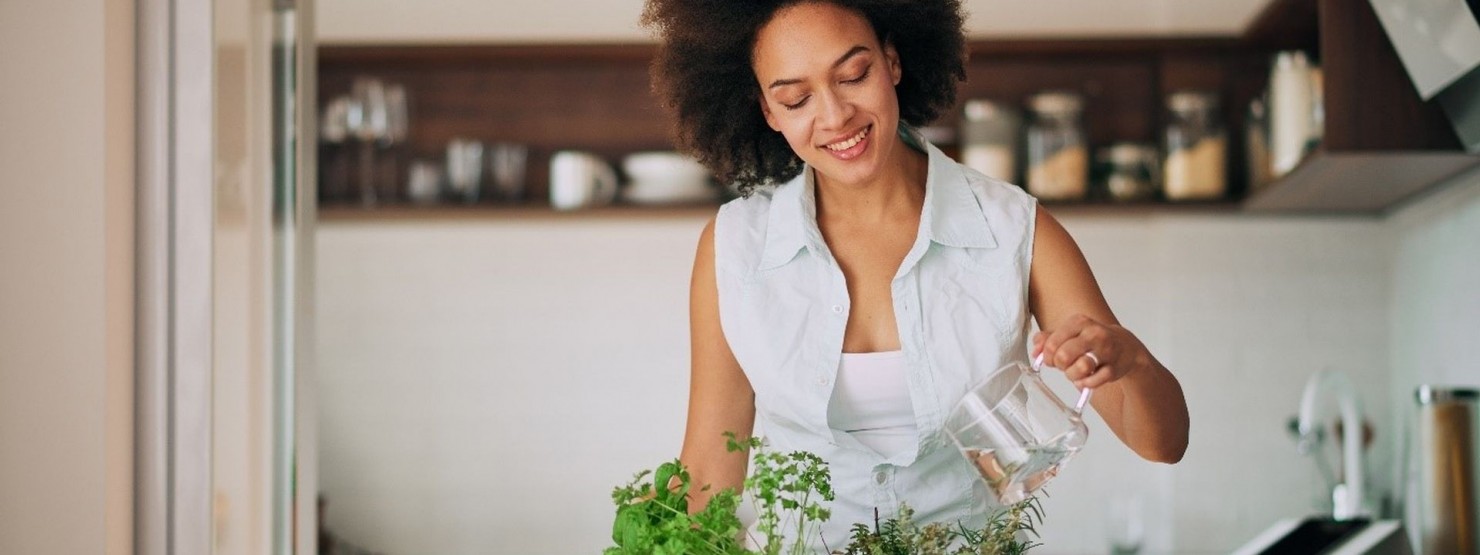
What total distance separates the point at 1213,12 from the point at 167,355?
2575 mm

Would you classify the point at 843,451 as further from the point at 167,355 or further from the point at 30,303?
the point at 30,303

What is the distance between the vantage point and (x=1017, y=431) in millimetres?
1202

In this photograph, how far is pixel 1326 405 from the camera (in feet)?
11.4

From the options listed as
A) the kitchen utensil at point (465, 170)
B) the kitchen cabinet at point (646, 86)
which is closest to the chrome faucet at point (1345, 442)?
the kitchen cabinet at point (646, 86)

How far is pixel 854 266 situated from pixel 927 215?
0.37ft

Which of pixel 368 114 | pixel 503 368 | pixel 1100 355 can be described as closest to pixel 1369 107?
pixel 1100 355

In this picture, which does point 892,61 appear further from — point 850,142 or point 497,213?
point 497,213

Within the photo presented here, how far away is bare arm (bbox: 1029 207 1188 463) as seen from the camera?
1229 millimetres

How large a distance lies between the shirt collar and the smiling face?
133 mm

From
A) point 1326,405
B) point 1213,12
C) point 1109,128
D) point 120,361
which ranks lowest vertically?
point 1326,405

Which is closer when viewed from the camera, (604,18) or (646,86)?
(604,18)

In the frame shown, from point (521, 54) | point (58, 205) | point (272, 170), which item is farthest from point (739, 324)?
point (521, 54)

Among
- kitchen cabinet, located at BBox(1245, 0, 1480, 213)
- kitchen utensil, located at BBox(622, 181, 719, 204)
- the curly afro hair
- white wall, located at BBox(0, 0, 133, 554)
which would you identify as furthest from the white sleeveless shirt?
kitchen utensil, located at BBox(622, 181, 719, 204)

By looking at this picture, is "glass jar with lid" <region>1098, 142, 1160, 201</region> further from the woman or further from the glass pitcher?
the glass pitcher
